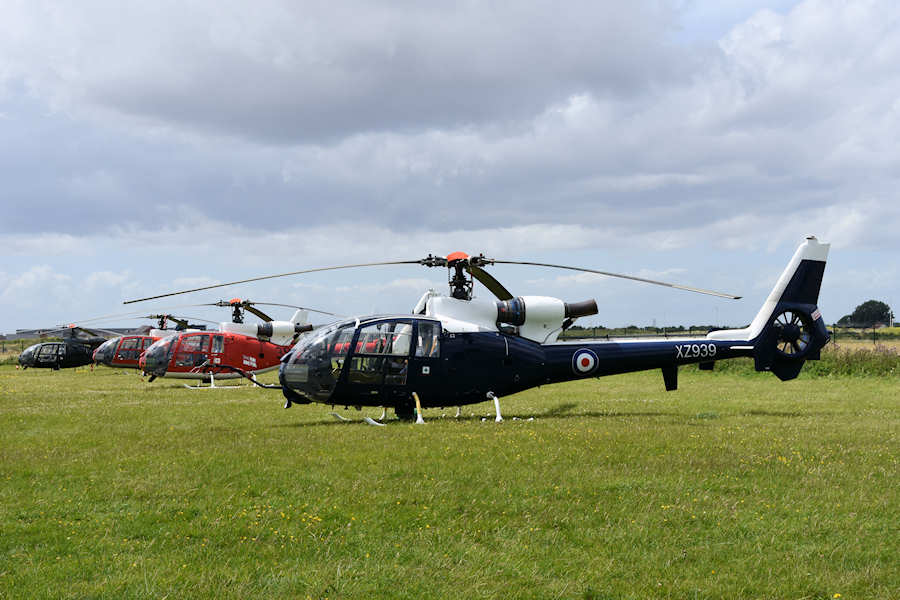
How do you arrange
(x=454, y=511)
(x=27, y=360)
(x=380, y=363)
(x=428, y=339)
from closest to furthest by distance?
(x=454, y=511)
(x=380, y=363)
(x=428, y=339)
(x=27, y=360)

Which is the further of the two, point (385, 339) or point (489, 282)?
point (489, 282)

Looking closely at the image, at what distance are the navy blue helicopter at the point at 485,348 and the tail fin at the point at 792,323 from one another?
0.03 meters

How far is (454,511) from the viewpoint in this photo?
881 centimetres

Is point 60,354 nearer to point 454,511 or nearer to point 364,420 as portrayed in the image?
point 364,420

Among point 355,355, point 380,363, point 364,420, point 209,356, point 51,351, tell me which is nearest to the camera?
point 355,355

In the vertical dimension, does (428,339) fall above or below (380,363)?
above

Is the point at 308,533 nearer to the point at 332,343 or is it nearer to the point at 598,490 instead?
the point at 598,490

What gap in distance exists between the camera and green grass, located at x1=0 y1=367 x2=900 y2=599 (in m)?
6.70

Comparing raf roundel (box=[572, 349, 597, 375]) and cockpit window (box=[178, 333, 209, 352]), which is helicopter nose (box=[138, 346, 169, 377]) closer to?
cockpit window (box=[178, 333, 209, 352])

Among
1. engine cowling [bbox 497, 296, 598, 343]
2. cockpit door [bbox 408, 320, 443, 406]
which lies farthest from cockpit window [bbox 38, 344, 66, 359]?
engine cowling [bbox 497, 296, 598, 343]

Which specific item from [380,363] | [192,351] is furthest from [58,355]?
[380,363]

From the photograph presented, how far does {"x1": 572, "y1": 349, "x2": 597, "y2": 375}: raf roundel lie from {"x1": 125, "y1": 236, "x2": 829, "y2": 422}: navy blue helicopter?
0.09 feet

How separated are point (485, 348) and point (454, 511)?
8833 mm

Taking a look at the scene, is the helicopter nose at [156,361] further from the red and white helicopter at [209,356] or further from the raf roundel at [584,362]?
the raf roundel at [584,362]
